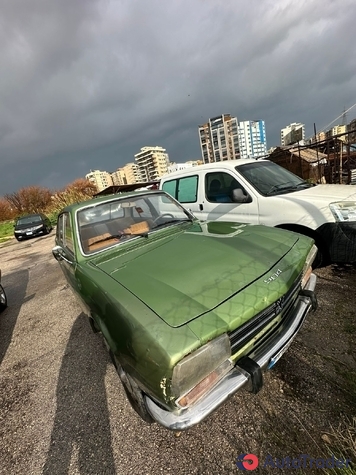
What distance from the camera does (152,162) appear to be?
312ft

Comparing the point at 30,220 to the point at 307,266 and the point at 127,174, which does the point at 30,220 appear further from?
the point at 127,174

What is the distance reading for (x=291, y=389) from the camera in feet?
6.26

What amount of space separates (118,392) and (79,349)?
99cm

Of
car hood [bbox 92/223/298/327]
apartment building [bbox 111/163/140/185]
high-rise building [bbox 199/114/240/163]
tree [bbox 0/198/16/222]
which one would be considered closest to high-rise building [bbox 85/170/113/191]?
apartment building [bbox 111/163/140/185]

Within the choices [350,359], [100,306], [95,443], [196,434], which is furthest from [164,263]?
[350,359]

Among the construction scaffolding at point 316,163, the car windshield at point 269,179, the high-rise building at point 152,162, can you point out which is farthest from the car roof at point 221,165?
the high-rise building at point 152,162

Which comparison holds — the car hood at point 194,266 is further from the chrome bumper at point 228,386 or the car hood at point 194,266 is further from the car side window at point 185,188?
the car side window at point 185,188

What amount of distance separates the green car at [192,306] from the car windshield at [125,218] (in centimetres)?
3

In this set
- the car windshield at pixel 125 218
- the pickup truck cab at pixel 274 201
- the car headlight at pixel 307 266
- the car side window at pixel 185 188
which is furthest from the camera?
the car side window at pixel 185 188

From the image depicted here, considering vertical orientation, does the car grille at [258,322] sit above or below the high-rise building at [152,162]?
below

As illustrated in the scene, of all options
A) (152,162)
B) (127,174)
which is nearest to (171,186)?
(152,162)

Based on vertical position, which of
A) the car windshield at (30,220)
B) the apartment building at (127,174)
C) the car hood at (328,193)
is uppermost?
the apartment building at (127,174)

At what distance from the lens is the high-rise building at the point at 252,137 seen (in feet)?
252

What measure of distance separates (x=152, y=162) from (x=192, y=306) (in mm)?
99567
